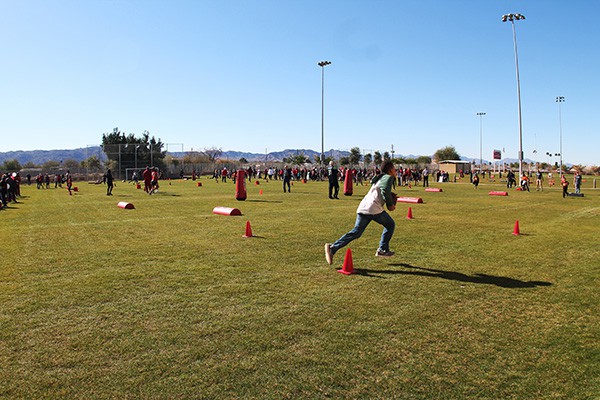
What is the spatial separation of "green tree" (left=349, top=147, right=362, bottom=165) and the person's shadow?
131875mm

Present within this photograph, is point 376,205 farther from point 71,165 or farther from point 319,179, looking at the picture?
point 71,165

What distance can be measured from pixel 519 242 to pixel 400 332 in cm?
755

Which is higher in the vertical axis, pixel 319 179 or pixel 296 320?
pixel 319 179

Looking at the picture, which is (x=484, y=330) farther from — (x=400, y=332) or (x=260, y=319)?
(x=260, y=319)

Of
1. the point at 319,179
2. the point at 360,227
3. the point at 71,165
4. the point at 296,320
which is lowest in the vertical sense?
the point at 296,320

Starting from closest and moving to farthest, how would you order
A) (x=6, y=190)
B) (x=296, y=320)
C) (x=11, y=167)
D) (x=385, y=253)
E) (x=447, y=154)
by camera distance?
(x=296, y=320), (x=385, y=253), (x=6, y=190), (x=11, y=167), (x=447, y=154)

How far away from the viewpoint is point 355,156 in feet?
486

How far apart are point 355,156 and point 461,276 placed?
14170 centimetres

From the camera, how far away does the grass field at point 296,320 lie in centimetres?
409

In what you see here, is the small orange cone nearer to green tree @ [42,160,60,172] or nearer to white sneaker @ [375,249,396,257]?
white sneaker @ [375,249,396,257]

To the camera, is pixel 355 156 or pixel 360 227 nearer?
pixel 360 227

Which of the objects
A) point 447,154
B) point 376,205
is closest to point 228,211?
point 376,205

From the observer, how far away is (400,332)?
5238 mm

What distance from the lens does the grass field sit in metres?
4.09
